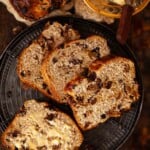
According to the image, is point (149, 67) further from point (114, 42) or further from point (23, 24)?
point (23, 24)

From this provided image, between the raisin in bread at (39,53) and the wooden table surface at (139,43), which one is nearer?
the raisin in bread at (39,53)

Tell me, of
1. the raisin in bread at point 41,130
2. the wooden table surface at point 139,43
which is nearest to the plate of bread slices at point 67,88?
the raisin in bread at point 41,130

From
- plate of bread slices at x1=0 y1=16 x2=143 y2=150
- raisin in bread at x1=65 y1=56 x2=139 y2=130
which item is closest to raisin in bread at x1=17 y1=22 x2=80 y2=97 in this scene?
plate of bread slices at x1=0 y1=16 x2=143 y2=150

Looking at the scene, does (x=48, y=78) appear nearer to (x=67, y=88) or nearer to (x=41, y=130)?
(x=67, y=88)

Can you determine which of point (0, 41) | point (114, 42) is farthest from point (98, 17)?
point (0, 41)

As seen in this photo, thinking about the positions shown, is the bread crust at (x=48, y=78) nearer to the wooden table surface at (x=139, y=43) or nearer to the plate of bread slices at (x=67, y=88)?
the plate of bread slices at (x=67, y=88)

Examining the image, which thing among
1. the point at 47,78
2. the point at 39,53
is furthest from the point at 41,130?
the point at 39,53

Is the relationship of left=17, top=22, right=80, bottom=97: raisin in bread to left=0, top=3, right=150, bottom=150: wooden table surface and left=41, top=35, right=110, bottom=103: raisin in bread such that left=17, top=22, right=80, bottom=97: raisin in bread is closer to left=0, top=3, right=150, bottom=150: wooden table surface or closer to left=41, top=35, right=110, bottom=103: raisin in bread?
left=41, top=35, right=110, bottom=103: raisin in bread
